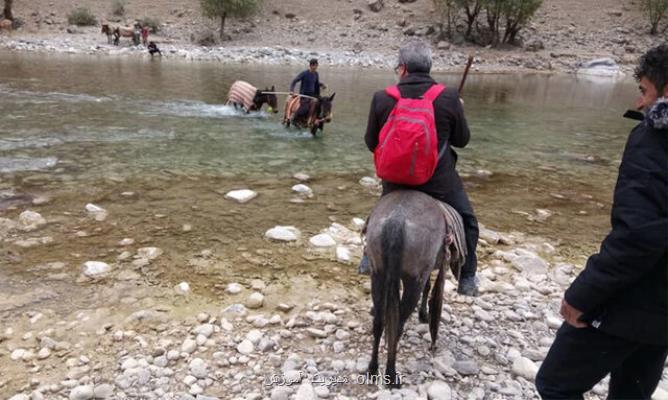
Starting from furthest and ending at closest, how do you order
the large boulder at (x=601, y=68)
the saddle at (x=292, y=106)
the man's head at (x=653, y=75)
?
the large boulder at (x=601, y=68)
the saddle at (x=292, y=106)
the man's head at (x=653, y=75)

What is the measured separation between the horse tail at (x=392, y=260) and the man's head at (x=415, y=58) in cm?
128

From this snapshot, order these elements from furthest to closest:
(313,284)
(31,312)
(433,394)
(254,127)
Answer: (254,127) < (313,284) < (31,312) < (433,394)

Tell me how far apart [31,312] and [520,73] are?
151 feet

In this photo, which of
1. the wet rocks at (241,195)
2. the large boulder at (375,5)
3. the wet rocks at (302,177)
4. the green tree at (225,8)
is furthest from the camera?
the large boulder at (375,5)

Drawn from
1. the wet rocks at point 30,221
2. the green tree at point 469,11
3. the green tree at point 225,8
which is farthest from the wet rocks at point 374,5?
the wet rocks at point 30,221

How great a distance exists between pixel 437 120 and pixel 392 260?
1242 millimetres

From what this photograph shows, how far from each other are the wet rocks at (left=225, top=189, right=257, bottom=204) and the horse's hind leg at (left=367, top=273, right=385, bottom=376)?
4.55 m

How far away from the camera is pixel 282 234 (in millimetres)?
6629

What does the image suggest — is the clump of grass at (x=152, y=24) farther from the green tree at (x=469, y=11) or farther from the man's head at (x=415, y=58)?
the man's head at (x=415, y=58)

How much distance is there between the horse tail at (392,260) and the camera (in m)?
3.54

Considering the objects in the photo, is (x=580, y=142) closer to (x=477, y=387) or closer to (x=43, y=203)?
Result: (x=477, y=387)

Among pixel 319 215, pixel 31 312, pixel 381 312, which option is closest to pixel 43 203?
pixel 31 312

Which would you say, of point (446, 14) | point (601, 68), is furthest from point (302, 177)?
point (446, 14)

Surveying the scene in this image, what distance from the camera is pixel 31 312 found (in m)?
4.55
